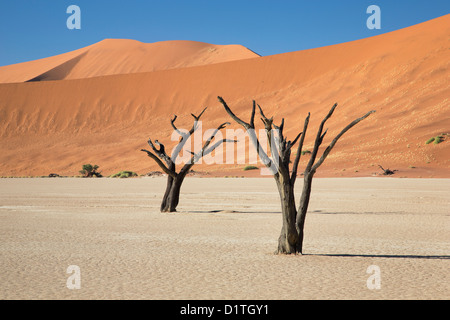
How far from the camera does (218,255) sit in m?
9.05

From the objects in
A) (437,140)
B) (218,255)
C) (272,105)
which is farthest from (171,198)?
(272,105)

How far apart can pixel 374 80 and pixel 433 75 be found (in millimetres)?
7730

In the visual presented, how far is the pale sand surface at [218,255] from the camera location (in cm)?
655

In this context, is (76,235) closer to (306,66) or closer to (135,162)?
(135,162)

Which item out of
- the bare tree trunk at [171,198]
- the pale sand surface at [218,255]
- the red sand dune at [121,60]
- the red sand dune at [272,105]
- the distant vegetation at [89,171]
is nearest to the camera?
the pale sand surface at [218,255]

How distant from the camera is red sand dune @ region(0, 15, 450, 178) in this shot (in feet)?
164

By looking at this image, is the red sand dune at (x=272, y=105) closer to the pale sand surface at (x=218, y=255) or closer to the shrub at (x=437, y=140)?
the shrub at (x=437, y=140)

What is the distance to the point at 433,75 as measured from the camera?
59.8m

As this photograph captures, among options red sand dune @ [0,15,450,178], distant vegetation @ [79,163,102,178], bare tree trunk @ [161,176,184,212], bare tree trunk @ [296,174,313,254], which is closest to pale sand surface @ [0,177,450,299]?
bare tree trunk @ [296,174,313,254]

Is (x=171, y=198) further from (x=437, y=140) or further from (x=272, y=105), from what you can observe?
(x=272, y=105)

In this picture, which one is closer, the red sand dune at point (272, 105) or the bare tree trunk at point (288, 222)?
the bare tree trunk at point (288, 222)

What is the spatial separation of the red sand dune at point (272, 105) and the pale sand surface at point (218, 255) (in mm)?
27503

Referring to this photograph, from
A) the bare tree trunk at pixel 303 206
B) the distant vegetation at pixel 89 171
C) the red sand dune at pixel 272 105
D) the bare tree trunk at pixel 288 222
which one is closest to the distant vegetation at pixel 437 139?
the red sand dune at pixel 272 105

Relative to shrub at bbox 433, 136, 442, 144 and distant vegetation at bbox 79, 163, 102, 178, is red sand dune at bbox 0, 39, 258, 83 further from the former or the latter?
shrub at bbox 433, 136, 442, 144
